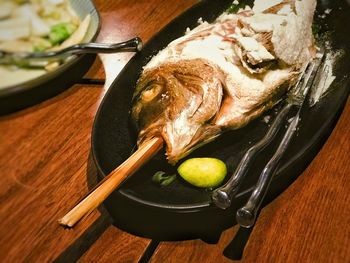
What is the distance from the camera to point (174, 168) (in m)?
1.03

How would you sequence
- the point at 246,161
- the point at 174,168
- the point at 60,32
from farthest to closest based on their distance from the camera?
the point at 60,32
the point at 174,168
the point at 246,161

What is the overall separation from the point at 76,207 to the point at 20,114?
1.16 ft

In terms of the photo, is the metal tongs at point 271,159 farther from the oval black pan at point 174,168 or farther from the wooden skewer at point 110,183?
the wooden skewer at point 110,183

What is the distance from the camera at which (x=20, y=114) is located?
3.21 ft

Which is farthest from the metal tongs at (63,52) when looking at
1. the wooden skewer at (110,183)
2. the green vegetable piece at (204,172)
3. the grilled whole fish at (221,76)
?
the green vegetable piece at (204,172)

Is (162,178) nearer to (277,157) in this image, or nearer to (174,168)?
(174,168)

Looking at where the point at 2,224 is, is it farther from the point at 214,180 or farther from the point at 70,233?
the point at 214,180

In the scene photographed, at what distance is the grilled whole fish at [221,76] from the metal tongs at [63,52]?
0.54 feet

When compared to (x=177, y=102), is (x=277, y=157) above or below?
below

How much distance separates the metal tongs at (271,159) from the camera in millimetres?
831

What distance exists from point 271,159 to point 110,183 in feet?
1.26

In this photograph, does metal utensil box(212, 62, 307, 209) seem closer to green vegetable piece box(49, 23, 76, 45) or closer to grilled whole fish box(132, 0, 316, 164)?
grilled whole fish box(132, 0, 316, 164)

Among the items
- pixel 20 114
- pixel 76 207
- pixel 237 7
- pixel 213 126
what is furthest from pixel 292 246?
pixel 237 7


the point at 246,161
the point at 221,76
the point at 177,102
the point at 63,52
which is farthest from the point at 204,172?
the point at 63,52
